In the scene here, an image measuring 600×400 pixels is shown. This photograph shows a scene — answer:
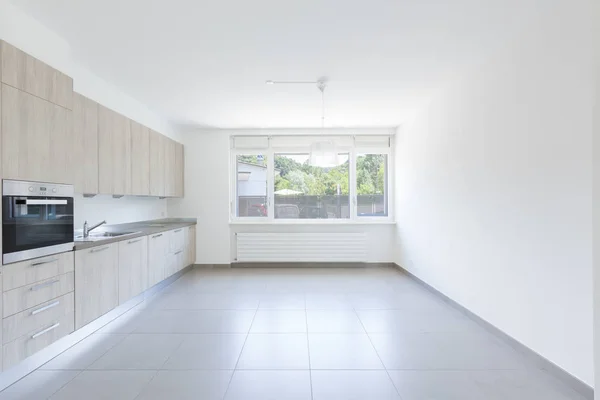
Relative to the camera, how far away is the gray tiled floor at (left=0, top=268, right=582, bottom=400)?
7.23 feet

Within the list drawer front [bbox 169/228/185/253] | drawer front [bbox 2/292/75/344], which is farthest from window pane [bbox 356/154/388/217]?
drawer front [bbox 2/292/75/344]

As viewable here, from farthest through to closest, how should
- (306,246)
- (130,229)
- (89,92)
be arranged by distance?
(306,246) → (130,229) → (89,92)

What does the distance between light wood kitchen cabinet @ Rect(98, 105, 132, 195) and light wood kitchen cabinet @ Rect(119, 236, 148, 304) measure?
630 mm

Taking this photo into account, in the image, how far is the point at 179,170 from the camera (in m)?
5.81

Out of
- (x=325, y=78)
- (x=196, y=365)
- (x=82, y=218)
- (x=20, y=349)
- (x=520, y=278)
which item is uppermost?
(x=325, y=78)

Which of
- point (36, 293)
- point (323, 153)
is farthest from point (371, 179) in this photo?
point (36, 293)

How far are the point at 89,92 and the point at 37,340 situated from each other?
248 cm

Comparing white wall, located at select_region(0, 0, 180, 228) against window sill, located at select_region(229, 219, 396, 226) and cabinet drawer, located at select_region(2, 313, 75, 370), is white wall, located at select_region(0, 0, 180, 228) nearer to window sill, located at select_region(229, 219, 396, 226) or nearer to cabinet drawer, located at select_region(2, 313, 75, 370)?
cabinet drawer, located at select_region(2, 313, 75, 370)

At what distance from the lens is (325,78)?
358 centimetres

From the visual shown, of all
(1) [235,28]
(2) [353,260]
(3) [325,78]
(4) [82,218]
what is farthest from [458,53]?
(4) [82,218]

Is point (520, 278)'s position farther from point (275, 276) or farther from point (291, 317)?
point (275, 276)

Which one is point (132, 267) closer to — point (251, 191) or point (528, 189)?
point (251, 191)

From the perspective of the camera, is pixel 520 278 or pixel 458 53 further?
pixel 458 53

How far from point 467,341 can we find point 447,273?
115cm
